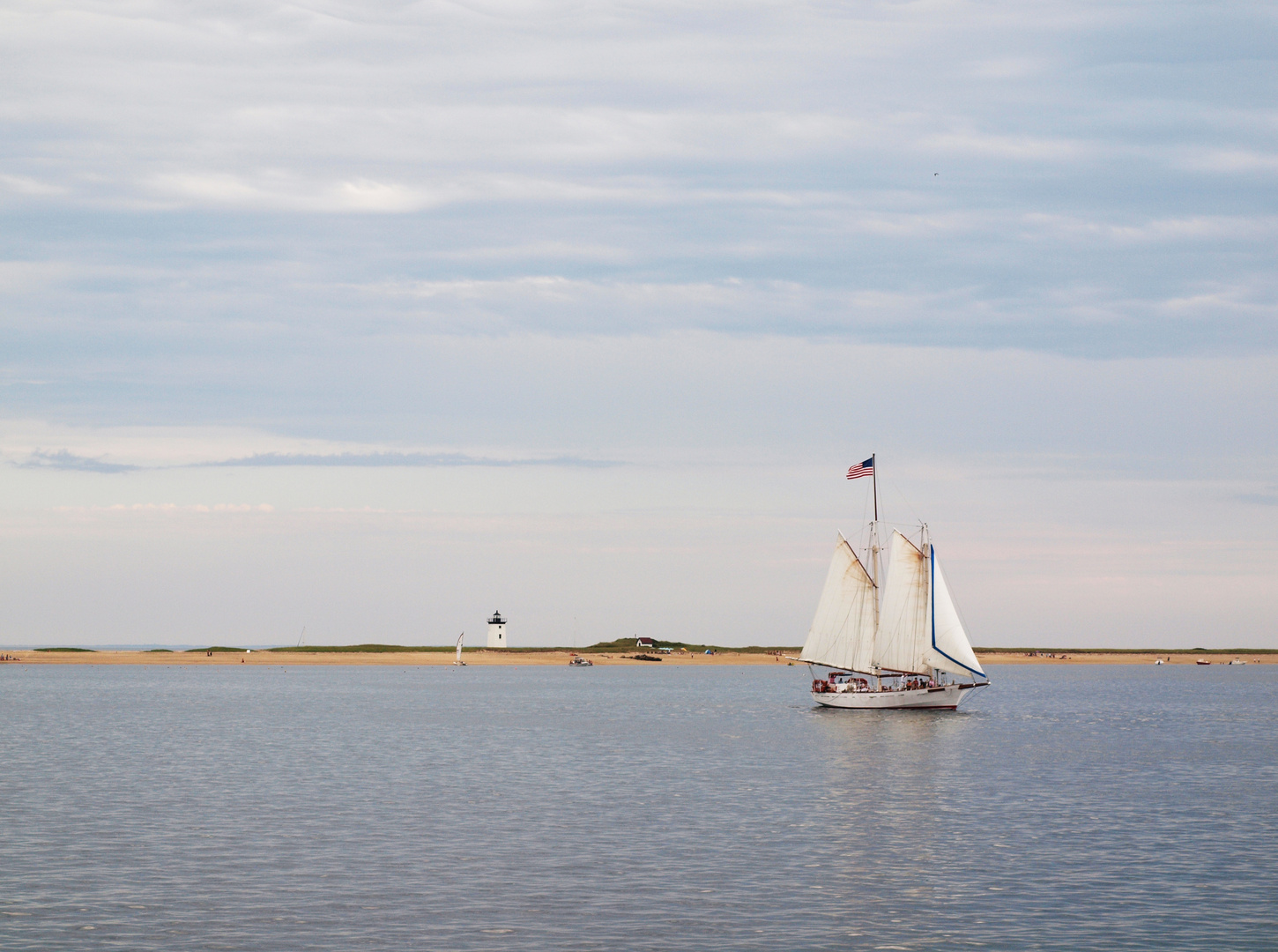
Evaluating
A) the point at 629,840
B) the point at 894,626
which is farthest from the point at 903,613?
the point at 629,840

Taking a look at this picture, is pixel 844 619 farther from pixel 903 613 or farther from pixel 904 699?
pixel 904 699

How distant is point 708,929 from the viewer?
32.3 metres

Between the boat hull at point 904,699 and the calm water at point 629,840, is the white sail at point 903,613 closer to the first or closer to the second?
the boat hull at point 904,699

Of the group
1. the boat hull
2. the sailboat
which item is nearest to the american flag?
the sailboat

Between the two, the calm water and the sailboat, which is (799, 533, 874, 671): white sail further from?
the calm water

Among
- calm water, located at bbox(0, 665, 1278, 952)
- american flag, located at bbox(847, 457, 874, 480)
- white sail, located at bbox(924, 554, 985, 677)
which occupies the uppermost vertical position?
american flag, located at bbox(847, 457, 874, 480)

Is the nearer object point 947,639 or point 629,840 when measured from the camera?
point 629,840

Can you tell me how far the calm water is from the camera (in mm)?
32594

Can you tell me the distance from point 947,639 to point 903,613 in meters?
5.12

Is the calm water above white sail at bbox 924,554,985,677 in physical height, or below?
below

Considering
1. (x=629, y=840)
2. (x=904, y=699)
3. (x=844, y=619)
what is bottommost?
(x=629, y=840)

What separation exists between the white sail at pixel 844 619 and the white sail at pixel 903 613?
1524mm

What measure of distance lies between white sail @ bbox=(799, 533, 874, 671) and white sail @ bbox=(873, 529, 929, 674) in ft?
5.00

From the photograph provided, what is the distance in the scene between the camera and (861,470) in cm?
12362
